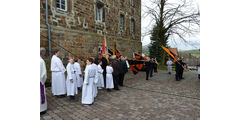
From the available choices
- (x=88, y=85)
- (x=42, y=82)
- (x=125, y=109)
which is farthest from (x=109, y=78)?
(x=42, y=82)

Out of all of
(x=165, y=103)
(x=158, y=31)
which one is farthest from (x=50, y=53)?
(x=158, y=31)

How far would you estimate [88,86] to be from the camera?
471cm

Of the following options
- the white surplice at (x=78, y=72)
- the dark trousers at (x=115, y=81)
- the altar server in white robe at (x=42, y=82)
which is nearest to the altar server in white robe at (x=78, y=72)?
the white surplice at (x=78, y=72)

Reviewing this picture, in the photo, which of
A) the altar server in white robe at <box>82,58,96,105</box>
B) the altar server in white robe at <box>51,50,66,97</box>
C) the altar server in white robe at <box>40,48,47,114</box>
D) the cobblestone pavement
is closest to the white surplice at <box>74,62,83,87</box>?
the altar server in white robe at <box>51,50,66,97</box>

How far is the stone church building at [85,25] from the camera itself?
7825 millimetres

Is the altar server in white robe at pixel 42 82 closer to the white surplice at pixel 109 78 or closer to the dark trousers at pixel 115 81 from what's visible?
the white surplice at pixel 109 78

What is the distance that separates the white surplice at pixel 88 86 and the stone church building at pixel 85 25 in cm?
152

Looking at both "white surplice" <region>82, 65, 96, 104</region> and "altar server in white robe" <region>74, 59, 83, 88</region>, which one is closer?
"white surplice" <region>82, 65, 96, 104</region>

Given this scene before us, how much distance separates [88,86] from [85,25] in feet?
21.0

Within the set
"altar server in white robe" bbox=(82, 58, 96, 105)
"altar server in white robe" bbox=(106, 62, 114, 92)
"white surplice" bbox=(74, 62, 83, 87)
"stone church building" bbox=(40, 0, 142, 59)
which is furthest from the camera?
Result: "stone church building" bbox=(40, 0, 142, 59)

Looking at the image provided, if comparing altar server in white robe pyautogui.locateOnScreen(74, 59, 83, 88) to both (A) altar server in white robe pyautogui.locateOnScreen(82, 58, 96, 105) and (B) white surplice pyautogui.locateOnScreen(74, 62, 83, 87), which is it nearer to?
(B) white surplice pyautogui.locateOnScreen(74, 62, 83, 87)

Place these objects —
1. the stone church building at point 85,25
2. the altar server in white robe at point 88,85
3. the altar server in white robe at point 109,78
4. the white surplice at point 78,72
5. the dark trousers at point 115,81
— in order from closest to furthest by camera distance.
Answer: the altar server in white robe at point 88,85 < the white surplice at point 78,72 < the altar server in white robe at point 109,78 < the dark trousers at point 115,81 < the stone church building at point 85,25

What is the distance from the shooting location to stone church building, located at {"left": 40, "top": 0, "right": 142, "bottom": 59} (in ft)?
25.7

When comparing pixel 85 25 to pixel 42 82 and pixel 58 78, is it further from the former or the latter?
pixel 42 82
